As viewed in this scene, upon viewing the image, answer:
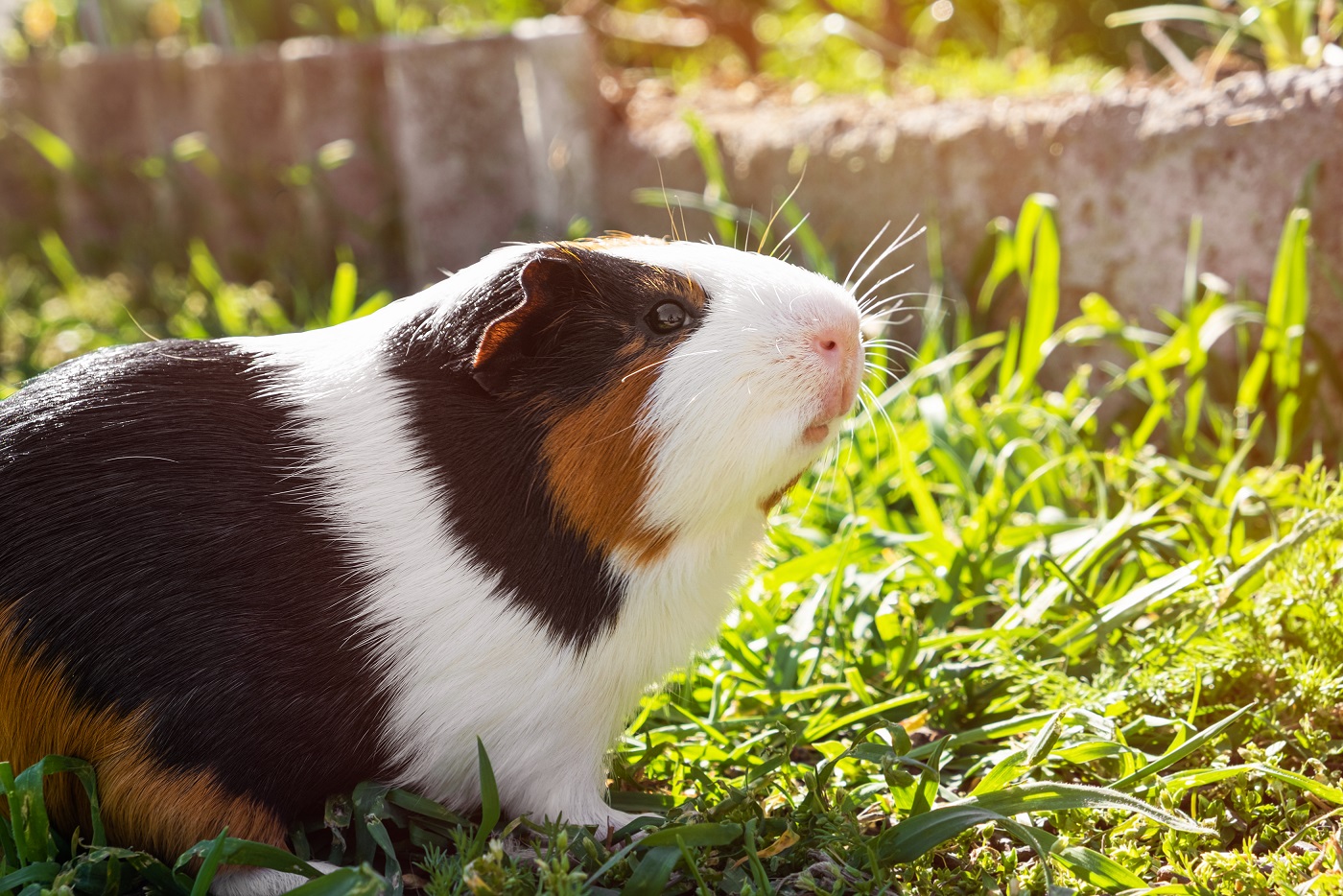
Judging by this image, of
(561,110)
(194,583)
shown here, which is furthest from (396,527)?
(561,110)

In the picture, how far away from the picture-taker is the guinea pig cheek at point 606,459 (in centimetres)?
187

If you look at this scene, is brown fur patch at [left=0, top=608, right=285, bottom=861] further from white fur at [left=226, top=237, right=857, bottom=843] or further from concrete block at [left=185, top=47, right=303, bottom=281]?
concrete block at [left=185, top=47, right=303, bottom=281]

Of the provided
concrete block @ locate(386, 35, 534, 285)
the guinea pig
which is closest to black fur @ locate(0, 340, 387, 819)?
the guinea pig

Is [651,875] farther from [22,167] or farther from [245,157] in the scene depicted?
[22,167]

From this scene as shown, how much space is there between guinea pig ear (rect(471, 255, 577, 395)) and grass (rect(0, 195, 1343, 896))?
22.6 inches

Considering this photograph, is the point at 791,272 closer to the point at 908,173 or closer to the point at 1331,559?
the point at 1331,559

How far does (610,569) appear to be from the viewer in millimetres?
1925

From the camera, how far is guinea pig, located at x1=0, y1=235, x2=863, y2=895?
1810 millimetres

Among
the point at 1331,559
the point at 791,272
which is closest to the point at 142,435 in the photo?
the point at 791,272

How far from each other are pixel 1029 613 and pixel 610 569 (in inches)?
45.0

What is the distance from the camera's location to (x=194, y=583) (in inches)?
71.4

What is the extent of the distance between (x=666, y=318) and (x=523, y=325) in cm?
24

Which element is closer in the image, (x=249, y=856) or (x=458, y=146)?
(x=249, y=856)

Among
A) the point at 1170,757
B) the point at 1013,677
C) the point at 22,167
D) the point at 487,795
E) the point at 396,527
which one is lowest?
the point at 1013,677
